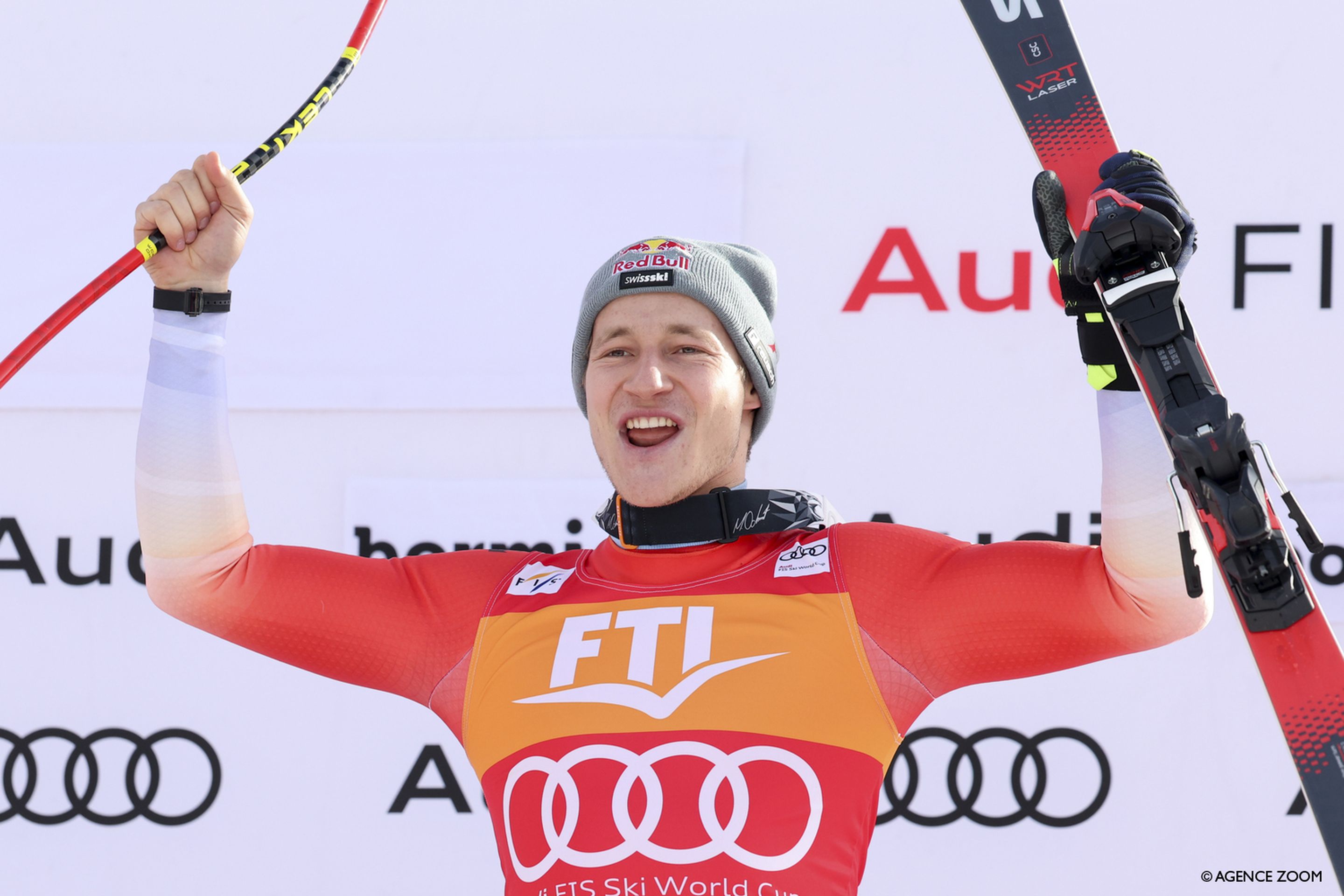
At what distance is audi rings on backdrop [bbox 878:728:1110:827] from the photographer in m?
2.41

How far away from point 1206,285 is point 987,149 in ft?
1.82

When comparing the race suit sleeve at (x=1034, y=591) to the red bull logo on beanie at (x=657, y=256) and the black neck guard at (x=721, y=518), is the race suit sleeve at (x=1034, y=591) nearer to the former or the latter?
the black neck guard at (x=721, y=518)

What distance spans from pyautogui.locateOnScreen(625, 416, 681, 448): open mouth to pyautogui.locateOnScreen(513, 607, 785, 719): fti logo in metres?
0.24

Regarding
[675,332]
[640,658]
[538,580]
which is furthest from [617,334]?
[640,658]

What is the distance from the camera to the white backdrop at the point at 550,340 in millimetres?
2430

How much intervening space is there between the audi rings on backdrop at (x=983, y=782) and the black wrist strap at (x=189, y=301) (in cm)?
164

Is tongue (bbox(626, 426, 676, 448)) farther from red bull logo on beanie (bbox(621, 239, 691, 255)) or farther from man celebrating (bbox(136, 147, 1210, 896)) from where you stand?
red bull logo on beanie (bbox(621, 239, 691, 255))

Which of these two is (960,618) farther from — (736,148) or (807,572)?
(736,148)

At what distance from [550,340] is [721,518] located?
103 cm

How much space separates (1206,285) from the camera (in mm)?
2455

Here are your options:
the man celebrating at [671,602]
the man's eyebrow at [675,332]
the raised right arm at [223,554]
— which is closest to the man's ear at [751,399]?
the man celebrating at [671,602]

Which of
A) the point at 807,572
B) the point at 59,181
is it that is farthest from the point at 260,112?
the point at 807,572

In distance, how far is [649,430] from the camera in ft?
5.45

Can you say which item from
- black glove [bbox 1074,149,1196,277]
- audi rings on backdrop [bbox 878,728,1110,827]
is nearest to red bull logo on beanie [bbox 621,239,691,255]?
black glove [bbox 1074,149,1196,277]
